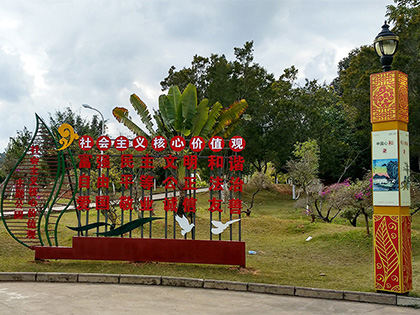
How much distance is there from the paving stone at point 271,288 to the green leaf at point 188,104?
Result: 6323 mm

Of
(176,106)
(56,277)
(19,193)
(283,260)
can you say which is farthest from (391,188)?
(19,193)

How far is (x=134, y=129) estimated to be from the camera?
1388cm

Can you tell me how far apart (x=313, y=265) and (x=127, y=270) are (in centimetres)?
461

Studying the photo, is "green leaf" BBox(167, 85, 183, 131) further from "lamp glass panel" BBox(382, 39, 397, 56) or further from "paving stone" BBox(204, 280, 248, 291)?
"lamp glass panel" BBox(382, 39, 397, 56)

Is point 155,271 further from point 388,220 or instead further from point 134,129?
point 134,129

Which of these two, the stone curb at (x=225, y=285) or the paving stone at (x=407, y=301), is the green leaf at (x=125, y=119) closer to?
the stone curb at (x=225, y=285)

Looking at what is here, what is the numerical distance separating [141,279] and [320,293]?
3.35 meters

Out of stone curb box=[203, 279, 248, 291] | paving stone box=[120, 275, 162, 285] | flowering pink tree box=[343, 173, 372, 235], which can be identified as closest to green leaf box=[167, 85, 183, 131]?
flowering pink tree box=[343, 173, 372, 235]

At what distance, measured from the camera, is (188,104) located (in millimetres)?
12562

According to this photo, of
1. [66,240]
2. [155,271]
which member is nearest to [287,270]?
[155,271]

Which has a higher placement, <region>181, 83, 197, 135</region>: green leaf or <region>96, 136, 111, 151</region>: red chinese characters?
<region>181, 83, 197, 135</region>: green leaf

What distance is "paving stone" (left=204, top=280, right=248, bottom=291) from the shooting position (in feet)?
24.5

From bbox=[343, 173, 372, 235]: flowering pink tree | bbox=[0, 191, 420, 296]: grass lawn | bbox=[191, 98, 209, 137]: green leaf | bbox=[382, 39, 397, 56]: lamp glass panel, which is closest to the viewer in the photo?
bbox=[382, 39, 397, 56]: lamp glass panel

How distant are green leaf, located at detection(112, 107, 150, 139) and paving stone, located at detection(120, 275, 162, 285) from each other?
6.77 metres
